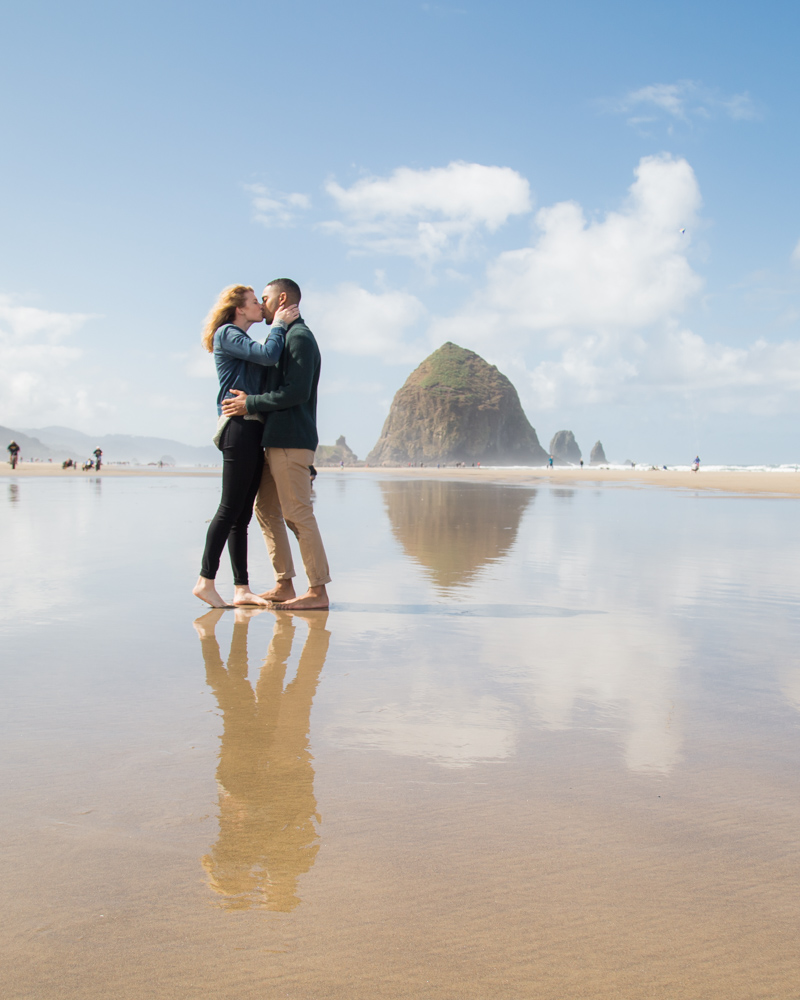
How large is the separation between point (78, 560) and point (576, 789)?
590 centimetres

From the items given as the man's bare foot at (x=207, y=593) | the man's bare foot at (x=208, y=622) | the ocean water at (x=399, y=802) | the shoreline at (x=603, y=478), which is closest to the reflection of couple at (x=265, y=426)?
the man's bare foot at (x=207, y=593)

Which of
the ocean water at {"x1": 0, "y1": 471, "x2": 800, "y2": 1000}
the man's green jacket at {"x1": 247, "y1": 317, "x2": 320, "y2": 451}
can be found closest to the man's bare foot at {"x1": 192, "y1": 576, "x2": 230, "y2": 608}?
the ocean water at {"x1": 0, "y1": 471, "x2": 800, "y2": 1000}

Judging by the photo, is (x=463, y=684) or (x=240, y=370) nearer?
(x=463, y=684)

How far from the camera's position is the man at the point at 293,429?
4984mm

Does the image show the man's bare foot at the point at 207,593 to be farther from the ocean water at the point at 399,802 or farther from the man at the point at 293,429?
the man at the point at 293,429

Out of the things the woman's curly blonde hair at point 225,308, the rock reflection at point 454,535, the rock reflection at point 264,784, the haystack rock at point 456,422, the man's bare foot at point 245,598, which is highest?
the haystack rock at point 456,422

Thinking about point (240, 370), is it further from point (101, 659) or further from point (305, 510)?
point (101, 659)

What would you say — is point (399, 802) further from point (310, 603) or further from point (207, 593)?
point (207, 593)

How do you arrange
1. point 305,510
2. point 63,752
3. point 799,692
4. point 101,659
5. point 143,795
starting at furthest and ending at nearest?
point 305,510 → point 101,659 → point 799,692 → point 63,752 → point 143,795

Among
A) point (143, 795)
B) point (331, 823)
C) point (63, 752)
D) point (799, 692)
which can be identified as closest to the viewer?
point (331, 823)

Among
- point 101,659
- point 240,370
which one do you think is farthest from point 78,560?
point 101,659

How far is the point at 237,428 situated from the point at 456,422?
150m

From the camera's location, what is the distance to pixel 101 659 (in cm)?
355

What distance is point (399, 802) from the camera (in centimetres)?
204
